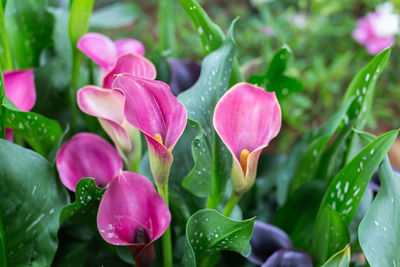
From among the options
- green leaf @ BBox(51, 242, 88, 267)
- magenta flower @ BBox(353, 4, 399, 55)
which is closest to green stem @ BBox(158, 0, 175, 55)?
green leaf @ BBox(51, 242, 88, 267)

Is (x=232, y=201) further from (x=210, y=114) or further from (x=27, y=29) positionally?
(x=27, y=29)

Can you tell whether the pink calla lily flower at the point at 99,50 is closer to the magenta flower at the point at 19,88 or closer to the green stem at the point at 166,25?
the magenta flower at the point at 19,88

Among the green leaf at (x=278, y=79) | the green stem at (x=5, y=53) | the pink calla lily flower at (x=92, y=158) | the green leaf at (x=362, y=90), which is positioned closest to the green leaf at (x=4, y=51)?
the green stem at (x=5, y=53)

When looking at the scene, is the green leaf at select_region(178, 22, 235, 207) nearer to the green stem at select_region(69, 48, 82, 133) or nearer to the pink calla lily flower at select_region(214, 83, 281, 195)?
the pink calla lily flower at select_region(214, 83, 281, 195)

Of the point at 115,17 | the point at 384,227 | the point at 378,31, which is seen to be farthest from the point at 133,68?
the point at 378,31

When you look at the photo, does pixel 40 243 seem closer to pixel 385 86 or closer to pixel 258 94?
pixel 258 94

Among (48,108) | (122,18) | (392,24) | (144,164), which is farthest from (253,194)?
(392,24)
